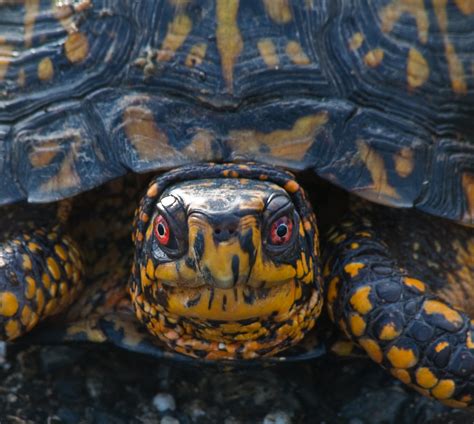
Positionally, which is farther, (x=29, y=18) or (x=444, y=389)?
(x=29, y=18)

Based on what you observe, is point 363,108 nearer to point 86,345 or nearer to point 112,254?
point 112,254

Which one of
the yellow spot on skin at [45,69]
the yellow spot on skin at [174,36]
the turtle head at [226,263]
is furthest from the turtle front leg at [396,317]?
the yellow spot on skin at [45,69]

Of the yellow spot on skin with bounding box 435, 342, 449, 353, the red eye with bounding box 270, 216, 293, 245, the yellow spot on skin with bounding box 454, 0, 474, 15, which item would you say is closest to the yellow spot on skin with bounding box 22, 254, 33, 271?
the red eye with bounding box 270, 216, 293, 245

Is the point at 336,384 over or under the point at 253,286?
under

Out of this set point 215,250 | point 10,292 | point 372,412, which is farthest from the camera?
point 372,412

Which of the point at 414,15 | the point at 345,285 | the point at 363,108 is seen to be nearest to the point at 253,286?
the point at 345,285

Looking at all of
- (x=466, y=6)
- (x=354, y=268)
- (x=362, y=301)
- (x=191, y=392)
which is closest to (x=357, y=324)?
(x=362, y=301)

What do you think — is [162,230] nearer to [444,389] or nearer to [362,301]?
[362,301]
